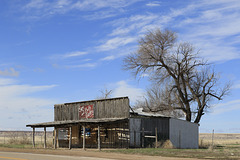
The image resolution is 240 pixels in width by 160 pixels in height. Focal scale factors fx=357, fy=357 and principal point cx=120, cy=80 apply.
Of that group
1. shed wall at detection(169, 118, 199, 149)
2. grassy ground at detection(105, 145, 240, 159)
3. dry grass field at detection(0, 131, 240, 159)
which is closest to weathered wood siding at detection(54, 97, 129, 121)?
dry grass field at detection(0, 131, 240, 159)

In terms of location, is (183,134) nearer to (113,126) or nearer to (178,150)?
(113,126)

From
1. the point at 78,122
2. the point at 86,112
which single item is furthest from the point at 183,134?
the point at 78,122

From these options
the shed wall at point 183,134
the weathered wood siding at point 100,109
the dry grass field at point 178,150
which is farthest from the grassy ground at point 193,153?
the shed wall at point 183,134

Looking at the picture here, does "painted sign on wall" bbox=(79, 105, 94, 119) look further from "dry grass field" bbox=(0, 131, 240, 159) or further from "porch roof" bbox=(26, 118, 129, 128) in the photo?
"dry grass field" bbox=(0, 131, 240, 159)

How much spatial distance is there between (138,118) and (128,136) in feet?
6.98

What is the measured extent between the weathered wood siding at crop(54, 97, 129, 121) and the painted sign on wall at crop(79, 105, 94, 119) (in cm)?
32

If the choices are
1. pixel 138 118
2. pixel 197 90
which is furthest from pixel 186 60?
pixel 138 118

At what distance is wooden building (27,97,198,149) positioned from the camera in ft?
106

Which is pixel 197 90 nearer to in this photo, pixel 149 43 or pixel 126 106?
pixel 149 43

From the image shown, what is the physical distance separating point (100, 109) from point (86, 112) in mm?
2074

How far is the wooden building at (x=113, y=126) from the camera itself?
106 ft

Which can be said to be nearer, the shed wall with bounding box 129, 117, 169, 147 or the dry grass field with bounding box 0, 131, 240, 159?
the dry grass field with bounding box 0, 131, 240, 159

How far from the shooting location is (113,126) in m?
33.3

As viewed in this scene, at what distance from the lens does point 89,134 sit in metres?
36.1
